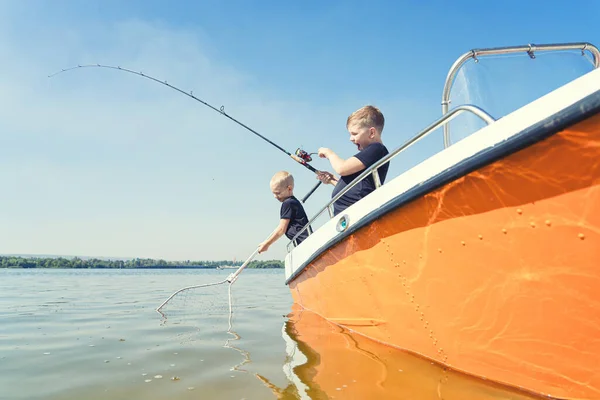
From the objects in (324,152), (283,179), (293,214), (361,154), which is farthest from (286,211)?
(361,154)

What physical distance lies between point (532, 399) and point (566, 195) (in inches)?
44.8

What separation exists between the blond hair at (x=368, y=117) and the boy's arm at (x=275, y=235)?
2.38 meters

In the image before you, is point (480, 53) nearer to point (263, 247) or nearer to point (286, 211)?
point (286, 211)

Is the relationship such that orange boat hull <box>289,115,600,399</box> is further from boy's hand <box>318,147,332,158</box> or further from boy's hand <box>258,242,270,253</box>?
boy's hand <box>258,242,270,253</box>

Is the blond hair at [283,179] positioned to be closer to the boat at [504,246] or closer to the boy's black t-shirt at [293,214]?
the boy's black t-shirt at [293,214]

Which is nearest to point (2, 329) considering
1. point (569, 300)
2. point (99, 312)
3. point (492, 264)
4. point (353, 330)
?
point (99, 312)

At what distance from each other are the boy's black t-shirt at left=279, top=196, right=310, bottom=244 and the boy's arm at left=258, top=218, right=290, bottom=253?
0.08 metres

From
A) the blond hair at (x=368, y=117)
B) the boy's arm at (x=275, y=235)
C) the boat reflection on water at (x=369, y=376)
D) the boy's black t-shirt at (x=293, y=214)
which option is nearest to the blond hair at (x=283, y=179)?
the boy's black t-shirt at (x=293, y=214)

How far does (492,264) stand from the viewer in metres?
2.10

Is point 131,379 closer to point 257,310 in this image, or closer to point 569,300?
point 569,300

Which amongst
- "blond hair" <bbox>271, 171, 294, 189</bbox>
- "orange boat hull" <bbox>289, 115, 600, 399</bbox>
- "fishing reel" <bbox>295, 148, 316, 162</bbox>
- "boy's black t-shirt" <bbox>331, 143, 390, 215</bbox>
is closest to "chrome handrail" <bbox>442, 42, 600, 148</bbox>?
"boy's black t-shirt" <bbox>331, 143, 390, 215</bbox>

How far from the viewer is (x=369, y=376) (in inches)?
99.4

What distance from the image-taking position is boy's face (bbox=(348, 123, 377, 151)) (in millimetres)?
3865

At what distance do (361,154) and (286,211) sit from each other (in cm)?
247
